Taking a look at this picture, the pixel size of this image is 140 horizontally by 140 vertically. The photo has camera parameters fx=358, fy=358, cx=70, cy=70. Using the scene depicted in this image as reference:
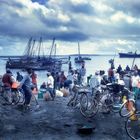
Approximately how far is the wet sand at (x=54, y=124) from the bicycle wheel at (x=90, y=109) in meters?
0.22

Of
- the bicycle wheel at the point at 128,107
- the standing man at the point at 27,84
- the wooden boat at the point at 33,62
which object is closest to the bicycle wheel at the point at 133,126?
the bicycle wheel at the point at 128,107

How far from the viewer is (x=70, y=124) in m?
14.4

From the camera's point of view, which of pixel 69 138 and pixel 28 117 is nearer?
pixel 69 138

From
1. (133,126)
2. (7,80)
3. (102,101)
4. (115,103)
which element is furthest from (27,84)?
(133,126)

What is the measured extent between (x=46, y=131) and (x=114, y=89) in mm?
4195

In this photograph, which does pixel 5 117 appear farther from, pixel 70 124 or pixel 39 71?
pixel 39 71

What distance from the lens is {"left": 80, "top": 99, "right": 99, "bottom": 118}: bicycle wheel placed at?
15.6m

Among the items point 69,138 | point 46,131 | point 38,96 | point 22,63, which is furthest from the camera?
point 22,63

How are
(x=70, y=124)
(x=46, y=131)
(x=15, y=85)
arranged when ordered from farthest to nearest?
(x=15, y=85) < (x=70, y=124) < (x=46, y=131)

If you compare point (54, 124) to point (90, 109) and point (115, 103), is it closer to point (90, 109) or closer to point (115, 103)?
point (90, 109)

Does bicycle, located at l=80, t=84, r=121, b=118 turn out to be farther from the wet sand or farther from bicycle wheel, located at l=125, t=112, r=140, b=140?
bicycle wheel, located at l=125, t=112, r=140, b=140

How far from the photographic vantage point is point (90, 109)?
1576 cm

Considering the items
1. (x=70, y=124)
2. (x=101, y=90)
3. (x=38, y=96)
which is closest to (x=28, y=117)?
(x=70, y=124)

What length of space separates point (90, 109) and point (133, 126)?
3.10 metres
